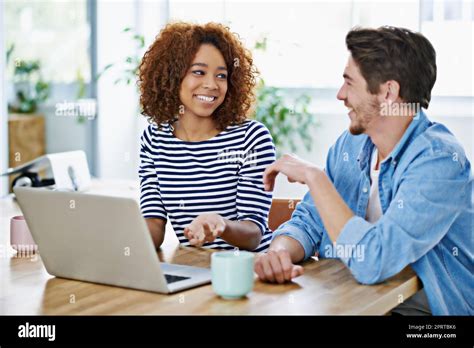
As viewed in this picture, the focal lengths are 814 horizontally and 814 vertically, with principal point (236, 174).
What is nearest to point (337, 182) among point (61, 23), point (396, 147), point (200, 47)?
point (396, 147)

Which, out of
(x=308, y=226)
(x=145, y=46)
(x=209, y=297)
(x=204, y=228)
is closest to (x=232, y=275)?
(x=209, y=297)

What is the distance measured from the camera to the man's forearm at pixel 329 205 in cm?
171

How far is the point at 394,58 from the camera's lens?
6.14 ft

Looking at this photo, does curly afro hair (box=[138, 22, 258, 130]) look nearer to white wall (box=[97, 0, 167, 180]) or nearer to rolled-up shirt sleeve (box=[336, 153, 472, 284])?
rolled-up shirt sleeve (box=[336, 153, 472, 284])

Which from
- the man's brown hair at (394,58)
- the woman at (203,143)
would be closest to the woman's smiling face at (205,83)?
the woman at (203,143)

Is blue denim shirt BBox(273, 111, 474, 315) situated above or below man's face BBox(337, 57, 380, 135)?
below

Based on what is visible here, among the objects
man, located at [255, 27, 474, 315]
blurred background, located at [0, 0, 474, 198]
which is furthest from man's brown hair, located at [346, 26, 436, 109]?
blurred background, located at [0, 0, 474, 198]

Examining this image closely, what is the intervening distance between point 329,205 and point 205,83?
680 millimetres

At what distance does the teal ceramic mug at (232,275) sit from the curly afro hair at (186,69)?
82 centimetres

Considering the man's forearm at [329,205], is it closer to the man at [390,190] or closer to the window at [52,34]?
the man at [390,190]

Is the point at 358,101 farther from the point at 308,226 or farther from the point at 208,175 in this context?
the point at 208,175

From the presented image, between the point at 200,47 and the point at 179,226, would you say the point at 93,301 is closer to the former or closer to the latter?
the point at 179,226

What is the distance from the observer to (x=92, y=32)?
4805 millimetres

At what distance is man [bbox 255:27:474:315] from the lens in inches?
65.7
